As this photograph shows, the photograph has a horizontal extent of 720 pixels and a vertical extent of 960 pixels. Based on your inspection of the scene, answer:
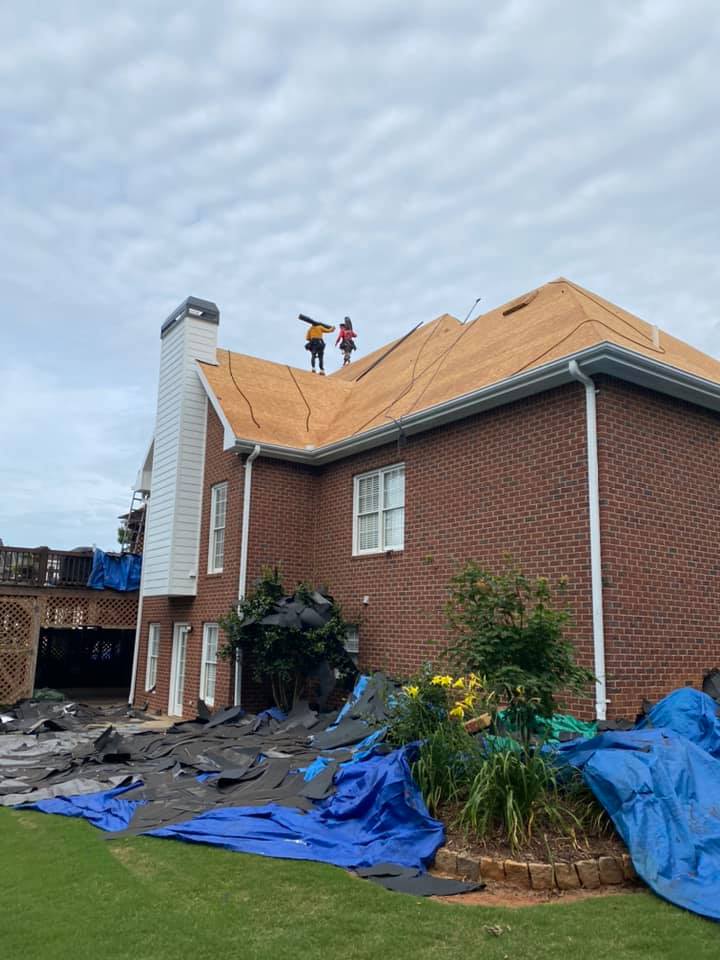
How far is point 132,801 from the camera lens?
7.90m

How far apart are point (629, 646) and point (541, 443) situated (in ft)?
9.23

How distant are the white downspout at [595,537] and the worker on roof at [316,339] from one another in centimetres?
1361

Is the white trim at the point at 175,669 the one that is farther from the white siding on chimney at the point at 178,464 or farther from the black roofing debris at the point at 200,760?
the black roofing debris at the point at 200,760

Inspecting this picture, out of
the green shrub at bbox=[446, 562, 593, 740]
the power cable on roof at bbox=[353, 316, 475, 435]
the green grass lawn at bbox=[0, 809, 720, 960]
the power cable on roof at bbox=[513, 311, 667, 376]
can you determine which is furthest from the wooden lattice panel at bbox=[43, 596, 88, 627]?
the green shrub at bbox=[446, 562, 593, 740]

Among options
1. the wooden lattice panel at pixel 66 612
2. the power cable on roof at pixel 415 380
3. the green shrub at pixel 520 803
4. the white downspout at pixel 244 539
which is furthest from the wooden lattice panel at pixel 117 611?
the green shrub at pixel 520 803

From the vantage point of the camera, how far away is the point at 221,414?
49.1 feet

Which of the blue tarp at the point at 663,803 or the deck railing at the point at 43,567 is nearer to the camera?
the blue tarp at the point at 663,803

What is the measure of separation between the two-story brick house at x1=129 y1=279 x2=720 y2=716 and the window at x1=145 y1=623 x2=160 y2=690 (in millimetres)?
54

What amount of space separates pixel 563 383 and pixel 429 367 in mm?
5159

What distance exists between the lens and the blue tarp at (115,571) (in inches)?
770

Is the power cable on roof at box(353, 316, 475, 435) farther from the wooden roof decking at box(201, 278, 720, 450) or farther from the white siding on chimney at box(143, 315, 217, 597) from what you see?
the white siding on chimney at box(143, 315, 217, 597)

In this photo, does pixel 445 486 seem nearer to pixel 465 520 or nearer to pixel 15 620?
pixel 465 520

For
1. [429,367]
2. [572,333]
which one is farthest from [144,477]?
[572,333]

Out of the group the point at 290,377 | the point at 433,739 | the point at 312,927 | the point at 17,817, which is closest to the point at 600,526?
the point at 433,739
